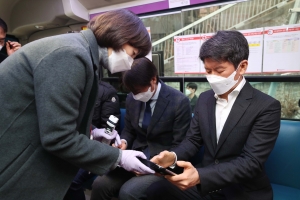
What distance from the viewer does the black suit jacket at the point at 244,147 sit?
1032 mm

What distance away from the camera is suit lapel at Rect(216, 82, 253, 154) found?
3.68 ft

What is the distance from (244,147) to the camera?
43.6 inches

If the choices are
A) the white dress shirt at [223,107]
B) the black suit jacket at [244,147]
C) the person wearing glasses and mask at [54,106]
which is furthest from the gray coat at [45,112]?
the white dress shirt at [223,107]

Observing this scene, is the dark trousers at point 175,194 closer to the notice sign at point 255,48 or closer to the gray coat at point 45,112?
the gray coat at point 45,112

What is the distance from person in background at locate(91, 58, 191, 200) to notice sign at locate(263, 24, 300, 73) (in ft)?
2.40

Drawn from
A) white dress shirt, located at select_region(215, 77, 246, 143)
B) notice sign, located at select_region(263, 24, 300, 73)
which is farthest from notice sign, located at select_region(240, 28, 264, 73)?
white dress shirt, located at select_region(215, 77, 246, 143)

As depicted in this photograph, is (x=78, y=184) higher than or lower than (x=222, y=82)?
lower

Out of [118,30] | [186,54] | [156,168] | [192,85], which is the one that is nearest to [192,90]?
[192,85]

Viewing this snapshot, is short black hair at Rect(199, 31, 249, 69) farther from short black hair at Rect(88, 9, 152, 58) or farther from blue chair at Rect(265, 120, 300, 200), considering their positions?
blue chair at Rect(265, 120, 300, 200)

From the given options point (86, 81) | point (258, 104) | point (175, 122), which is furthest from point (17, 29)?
point (258, 104)

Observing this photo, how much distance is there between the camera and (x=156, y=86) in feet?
5.28

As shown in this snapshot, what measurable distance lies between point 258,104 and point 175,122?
61 cm

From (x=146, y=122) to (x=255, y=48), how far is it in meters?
1.03

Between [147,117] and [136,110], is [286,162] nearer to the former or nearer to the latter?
[147,117]
